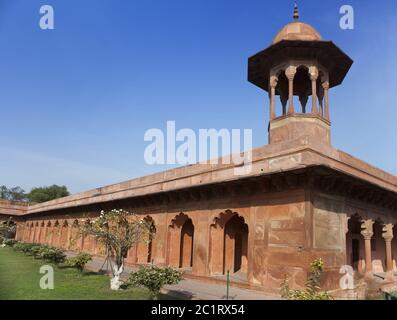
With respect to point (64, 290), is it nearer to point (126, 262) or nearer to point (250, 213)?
point (250, 213)

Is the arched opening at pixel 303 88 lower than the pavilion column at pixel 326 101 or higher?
higher

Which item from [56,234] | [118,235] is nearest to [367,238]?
[118,235]

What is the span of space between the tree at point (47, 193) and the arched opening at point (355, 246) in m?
64.1

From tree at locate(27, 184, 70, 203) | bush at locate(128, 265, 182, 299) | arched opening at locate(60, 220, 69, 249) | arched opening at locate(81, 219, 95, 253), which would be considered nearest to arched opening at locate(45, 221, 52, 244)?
arched opening at locate(60, 220, 69, 249)

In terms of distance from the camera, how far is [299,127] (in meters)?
12.2

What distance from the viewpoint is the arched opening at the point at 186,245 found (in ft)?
50.5

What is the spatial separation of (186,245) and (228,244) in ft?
10.2

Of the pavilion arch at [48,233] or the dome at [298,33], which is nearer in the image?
the dome at [298,33]

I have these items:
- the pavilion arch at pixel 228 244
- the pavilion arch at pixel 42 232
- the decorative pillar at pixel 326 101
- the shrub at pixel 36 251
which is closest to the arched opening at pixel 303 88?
the decorative pillar at pixel 326 101

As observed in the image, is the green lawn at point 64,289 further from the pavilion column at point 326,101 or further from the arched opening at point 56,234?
the arched opening at point 56,234

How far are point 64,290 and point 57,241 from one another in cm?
2239

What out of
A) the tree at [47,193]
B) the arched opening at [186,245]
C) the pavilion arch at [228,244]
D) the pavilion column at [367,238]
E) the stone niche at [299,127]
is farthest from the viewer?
the tree at [47,193]

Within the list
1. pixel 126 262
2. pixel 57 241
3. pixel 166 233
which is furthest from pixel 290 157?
pixel 57 241

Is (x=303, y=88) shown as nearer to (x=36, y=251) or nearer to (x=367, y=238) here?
(x=367, y=238)
